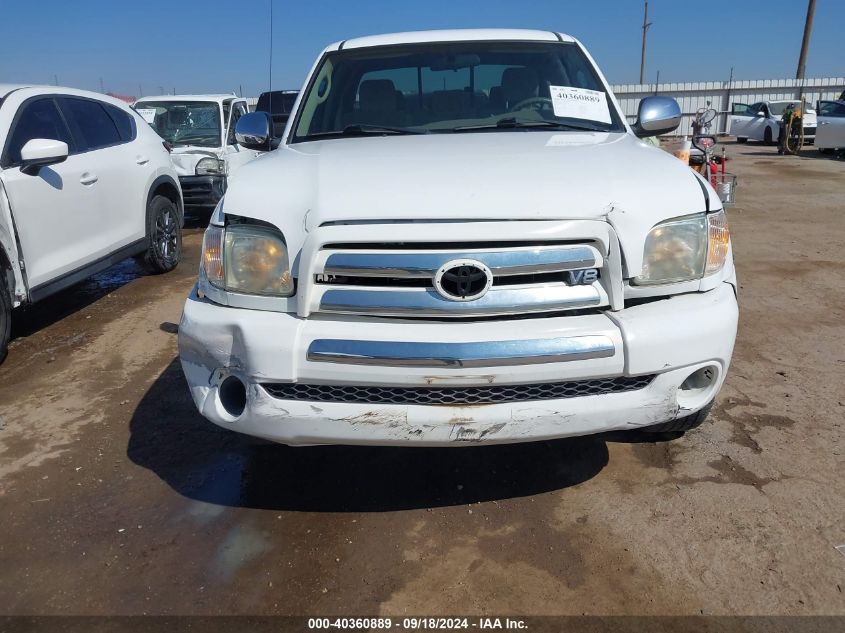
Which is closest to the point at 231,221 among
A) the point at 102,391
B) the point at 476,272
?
the point at 476,272

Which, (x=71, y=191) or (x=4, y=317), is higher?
(x=71, y=191)

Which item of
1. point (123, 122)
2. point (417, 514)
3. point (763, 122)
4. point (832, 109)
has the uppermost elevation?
point (123, 122)

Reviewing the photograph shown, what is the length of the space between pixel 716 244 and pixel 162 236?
216 inches

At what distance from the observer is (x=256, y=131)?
12.6 ft

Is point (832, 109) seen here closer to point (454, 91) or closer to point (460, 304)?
point (454, 91)

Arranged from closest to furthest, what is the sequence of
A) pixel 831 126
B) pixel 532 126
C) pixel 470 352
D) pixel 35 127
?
pixel 470 352
pixel 532 126
pixel 35 127
pixel 831 126

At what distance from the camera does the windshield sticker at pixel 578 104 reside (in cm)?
344

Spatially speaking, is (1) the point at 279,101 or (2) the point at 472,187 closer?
(2) the point at 472,187

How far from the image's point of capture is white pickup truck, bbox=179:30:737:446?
2221 mm

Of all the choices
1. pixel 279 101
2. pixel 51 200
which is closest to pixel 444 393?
pixel 51 200

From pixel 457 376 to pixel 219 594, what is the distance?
1.06 metres

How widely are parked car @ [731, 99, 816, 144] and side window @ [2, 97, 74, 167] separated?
20.8 metres

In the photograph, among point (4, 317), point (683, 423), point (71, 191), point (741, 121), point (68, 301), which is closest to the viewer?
point (683, 423)

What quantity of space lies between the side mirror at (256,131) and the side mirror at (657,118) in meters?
1.98
